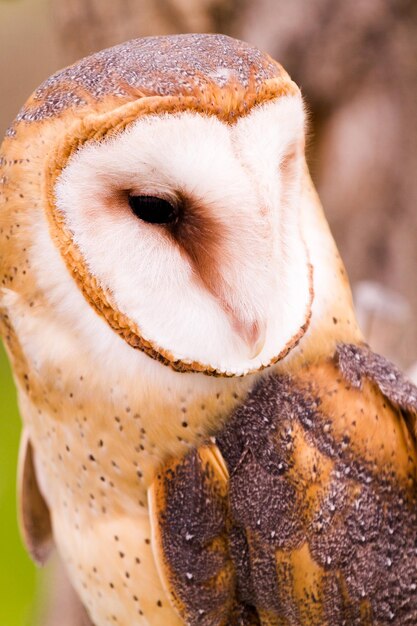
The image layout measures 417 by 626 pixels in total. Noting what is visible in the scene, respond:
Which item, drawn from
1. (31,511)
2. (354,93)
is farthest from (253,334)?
(354,93)

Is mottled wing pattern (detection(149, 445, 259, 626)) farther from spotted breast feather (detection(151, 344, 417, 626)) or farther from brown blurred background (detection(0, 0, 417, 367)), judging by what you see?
brown blurred background (detection(0, 0, 417, 367))

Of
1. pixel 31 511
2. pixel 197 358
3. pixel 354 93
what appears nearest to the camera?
pixel 197 358

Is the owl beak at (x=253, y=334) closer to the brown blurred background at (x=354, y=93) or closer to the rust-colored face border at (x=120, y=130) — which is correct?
the rust-colored face border at (x=120, y=130)

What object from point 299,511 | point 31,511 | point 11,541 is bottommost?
point 11,541

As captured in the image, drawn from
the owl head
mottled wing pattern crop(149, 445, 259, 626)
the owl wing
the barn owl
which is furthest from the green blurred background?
the owl head

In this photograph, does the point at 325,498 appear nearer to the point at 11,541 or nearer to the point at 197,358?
the point at 197,358

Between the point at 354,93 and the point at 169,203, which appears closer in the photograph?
the point at 169,203

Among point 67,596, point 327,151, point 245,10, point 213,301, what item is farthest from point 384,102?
point 67,596

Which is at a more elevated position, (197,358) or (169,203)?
(169,203)
